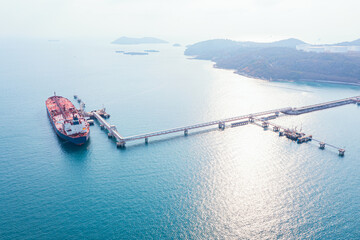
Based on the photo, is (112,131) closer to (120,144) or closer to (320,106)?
(120,144)

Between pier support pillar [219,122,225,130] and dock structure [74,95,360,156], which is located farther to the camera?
pier support pillar [219,122,225,130]

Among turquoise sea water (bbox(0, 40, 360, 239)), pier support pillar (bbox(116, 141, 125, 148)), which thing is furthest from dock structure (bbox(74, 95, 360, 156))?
turquoise sea water (bbox(0, 40, 360, 239))

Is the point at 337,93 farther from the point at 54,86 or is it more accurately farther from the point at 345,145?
the point at 54,86

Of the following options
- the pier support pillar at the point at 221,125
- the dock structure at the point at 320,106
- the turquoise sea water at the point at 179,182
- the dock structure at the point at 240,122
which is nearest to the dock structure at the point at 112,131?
the dock structure at the point at 240,122

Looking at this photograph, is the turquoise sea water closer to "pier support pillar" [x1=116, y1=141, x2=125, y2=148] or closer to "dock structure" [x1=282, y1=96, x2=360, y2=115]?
"pier support pillar" [x1=116, y1=141, x2=125, y2=148]

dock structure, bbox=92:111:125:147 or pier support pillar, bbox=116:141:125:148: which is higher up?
dock structure, bbox=92:111:125:147

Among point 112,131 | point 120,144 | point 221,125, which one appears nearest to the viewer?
point 120,144

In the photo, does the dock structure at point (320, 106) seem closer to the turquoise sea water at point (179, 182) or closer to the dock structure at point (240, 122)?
the dock structure at point (240, 122)

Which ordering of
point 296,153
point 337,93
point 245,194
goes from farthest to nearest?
point 337,93 → point 296,153 → point 245,194

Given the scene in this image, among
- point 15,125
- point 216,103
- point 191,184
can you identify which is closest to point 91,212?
point 191,184

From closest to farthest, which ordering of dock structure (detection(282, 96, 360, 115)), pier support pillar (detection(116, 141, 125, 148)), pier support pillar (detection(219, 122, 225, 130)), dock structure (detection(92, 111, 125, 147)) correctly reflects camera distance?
pier support pillar (detection(116, 141, 125, 148))
dock structure (detection(92, 111, 125, 147))
pier support pillar (detection(219, 122, 225, 130))
dock structure (detection(282, 96, 360, 115))

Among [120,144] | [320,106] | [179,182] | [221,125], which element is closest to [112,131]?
[120,144]
